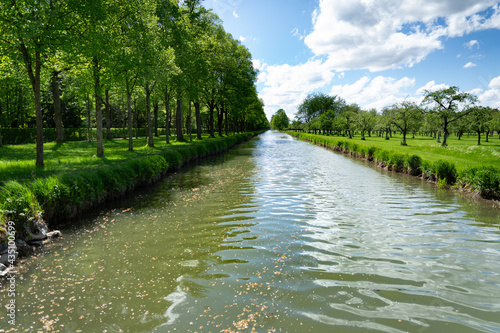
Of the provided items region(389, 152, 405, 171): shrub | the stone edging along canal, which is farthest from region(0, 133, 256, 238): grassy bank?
region(389, 152, 405, 171): shrub

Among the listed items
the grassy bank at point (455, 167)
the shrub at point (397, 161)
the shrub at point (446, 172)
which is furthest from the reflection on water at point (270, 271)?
the shrub at point (397, 161)

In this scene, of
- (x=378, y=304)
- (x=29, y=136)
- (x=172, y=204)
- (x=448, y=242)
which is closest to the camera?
(x=378, y=304)

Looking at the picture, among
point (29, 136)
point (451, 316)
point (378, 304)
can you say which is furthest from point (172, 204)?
point (29, 136)

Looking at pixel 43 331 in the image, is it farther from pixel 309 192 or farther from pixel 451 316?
pixel 309 192

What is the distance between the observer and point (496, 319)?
4.05 m

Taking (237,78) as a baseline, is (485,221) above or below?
below

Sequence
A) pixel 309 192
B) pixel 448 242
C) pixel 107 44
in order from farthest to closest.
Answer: pixel 107 44 → pixel 309 192 → pixel 448 242

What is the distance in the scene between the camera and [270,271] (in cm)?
557

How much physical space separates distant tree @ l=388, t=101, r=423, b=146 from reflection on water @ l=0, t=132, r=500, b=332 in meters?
41.1

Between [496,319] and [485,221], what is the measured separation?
6.39 m

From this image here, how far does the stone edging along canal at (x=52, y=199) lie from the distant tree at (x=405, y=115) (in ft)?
149

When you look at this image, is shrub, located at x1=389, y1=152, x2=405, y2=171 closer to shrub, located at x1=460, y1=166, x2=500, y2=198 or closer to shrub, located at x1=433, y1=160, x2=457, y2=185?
shrub, located at x1=433, y1=160, x2=457, y2=185

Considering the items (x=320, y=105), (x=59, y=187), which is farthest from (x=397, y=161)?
(x=320, y=105)

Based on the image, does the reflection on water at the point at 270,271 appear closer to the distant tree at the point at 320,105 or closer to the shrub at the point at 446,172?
the shrub at the point at 446,172
